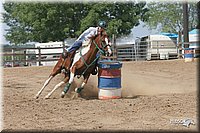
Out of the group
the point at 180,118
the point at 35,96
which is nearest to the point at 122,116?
the point at 180,118

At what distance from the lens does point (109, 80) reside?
8.59 meters

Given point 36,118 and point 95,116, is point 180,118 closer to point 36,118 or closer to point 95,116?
point 95,116

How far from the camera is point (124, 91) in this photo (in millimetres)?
10062

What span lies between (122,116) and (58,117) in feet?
3.69

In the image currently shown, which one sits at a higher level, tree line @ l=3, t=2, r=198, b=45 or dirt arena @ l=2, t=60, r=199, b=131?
tree line @ l=3, t=2, r=198, b=45

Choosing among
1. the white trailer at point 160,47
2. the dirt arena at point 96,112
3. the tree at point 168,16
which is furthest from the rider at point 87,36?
the tree at point 168,16

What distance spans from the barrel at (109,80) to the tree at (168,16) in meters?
43.5

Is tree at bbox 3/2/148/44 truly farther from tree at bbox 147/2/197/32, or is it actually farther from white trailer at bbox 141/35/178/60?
tree at bbox 147/2/197/32

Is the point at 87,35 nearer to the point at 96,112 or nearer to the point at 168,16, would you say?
the point at 96,112

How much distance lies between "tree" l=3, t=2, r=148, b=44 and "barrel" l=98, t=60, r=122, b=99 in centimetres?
2406

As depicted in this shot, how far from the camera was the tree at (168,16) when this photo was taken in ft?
168

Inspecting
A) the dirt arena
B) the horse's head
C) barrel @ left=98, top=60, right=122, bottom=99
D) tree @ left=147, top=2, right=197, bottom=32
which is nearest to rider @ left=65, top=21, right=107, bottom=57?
the horse's head

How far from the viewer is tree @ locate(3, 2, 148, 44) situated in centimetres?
3266

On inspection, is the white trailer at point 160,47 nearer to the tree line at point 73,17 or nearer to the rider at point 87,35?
the tree line at point 73,17
